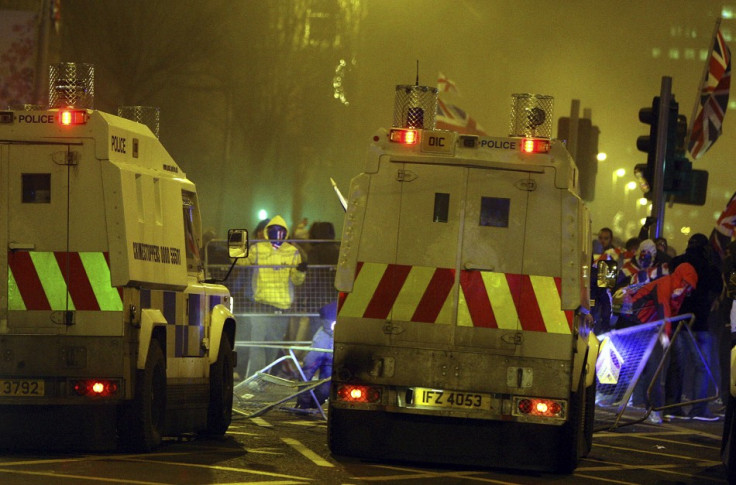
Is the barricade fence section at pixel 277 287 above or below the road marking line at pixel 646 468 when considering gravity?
above

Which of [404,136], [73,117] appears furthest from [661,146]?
[73,117]

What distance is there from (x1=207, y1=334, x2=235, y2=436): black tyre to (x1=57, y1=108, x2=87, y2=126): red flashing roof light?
9.96ft

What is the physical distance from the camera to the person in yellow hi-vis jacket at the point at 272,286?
17359 millimetres

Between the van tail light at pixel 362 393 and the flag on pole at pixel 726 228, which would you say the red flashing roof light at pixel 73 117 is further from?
the flag on pole at pixel 726 228

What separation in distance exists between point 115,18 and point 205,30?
2301 millimetres

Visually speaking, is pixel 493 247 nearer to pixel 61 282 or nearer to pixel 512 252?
pixel 512 252

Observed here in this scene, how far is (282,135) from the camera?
3400 centimetres

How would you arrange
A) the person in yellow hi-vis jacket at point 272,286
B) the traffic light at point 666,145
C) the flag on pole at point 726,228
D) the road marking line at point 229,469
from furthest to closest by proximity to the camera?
the flag on pole at point 726,228 < the traffic light at point 666,145 < the person in yellow hi-vis jacket at point 272,286 < the road marking line at point 229,469

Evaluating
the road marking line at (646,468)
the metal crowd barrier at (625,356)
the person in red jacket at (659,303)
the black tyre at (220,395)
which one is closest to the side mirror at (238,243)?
Result: the black tyre at (220,395)

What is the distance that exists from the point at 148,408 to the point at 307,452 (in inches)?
51.1

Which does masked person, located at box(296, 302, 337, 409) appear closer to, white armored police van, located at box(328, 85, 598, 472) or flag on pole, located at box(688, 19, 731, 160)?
white armored police van, located at box(328, 85, 598, 472)

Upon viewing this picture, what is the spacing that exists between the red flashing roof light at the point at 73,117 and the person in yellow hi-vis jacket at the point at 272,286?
723cm

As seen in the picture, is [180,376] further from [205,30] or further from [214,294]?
[205,30]

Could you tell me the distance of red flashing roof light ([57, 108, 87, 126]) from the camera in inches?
400
